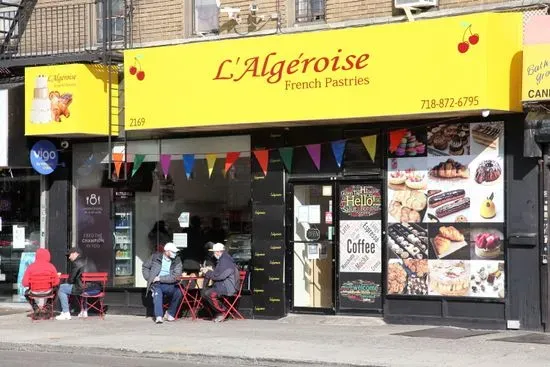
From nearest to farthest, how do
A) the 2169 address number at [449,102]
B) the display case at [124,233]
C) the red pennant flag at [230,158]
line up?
1. the 2169 address number at [449,102]
2. the red pennant flag at [230,158]
3. the display case at [124,233]

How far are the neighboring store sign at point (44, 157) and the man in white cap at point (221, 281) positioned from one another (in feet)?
13.0

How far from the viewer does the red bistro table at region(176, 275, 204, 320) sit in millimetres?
15969

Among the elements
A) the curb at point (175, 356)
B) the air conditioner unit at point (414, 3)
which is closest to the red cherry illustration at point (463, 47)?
the air conditioner unit at point (414, 3)

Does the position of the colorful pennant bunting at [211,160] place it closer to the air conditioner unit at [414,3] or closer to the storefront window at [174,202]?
the storefront window at [174,202]

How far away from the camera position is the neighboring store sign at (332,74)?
43.3 ft

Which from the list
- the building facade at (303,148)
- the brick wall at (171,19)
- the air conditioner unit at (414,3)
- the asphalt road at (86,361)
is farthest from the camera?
the brick wall at (171,19)

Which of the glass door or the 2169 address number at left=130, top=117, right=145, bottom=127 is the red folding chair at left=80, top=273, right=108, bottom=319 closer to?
the 2169 address number at left=130, top=117, right=145, bottom=127

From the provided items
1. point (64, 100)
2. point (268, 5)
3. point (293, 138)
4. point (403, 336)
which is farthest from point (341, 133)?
point (64, 100)

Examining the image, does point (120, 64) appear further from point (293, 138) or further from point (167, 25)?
point (293, 138)

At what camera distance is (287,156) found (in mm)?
15500

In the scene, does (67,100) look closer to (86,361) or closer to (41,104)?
(41,104)

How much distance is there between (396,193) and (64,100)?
239 inches

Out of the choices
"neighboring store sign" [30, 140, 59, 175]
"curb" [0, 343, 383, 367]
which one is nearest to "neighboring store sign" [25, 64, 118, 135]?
"neighboring store sign" [30, 140, 59, 175]

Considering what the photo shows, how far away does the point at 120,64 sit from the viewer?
16812mm
